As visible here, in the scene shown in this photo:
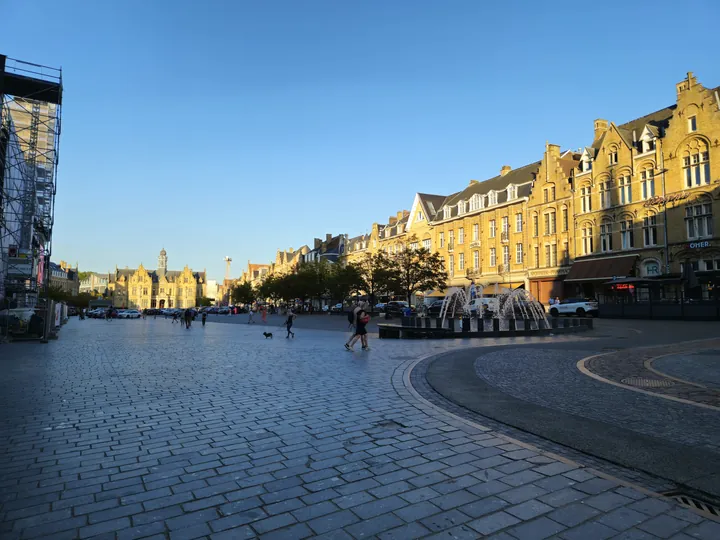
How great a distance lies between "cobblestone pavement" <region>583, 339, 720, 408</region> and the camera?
7.63m

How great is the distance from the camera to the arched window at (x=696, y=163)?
36.3 metres

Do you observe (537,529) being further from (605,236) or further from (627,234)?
(605,236)

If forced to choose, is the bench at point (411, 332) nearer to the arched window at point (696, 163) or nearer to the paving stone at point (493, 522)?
the paving stone at point (493, 522)

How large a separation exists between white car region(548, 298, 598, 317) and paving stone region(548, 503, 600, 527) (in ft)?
114

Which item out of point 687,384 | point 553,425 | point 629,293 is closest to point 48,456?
point 553,425

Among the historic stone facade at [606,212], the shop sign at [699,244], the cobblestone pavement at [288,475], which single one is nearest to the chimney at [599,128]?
the historic stone facade at [606,212]

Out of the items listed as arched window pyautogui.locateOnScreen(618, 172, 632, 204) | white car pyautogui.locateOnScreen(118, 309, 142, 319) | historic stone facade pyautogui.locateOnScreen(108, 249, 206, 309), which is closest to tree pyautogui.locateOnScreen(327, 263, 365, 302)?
arched window pyautogui.locateOnScreen(618, 172, 632, 204)

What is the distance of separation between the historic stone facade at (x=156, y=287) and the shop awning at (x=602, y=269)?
14223 centimetres

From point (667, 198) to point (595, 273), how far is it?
27.9 ft

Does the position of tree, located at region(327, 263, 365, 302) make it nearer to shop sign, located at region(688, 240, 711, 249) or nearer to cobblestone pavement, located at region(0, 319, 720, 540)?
shop sign, located at region(688, 240, 711, 249)

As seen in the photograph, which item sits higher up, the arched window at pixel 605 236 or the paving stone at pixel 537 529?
the arched window at pixel 605 236

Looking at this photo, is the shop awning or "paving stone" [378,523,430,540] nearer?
"paving stone" [378,523,430,540]

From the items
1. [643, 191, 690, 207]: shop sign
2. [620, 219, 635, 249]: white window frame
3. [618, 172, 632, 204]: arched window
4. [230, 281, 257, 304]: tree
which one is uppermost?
[618, 172, 632, 204]: arched window

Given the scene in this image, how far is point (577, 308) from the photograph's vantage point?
115 ft
